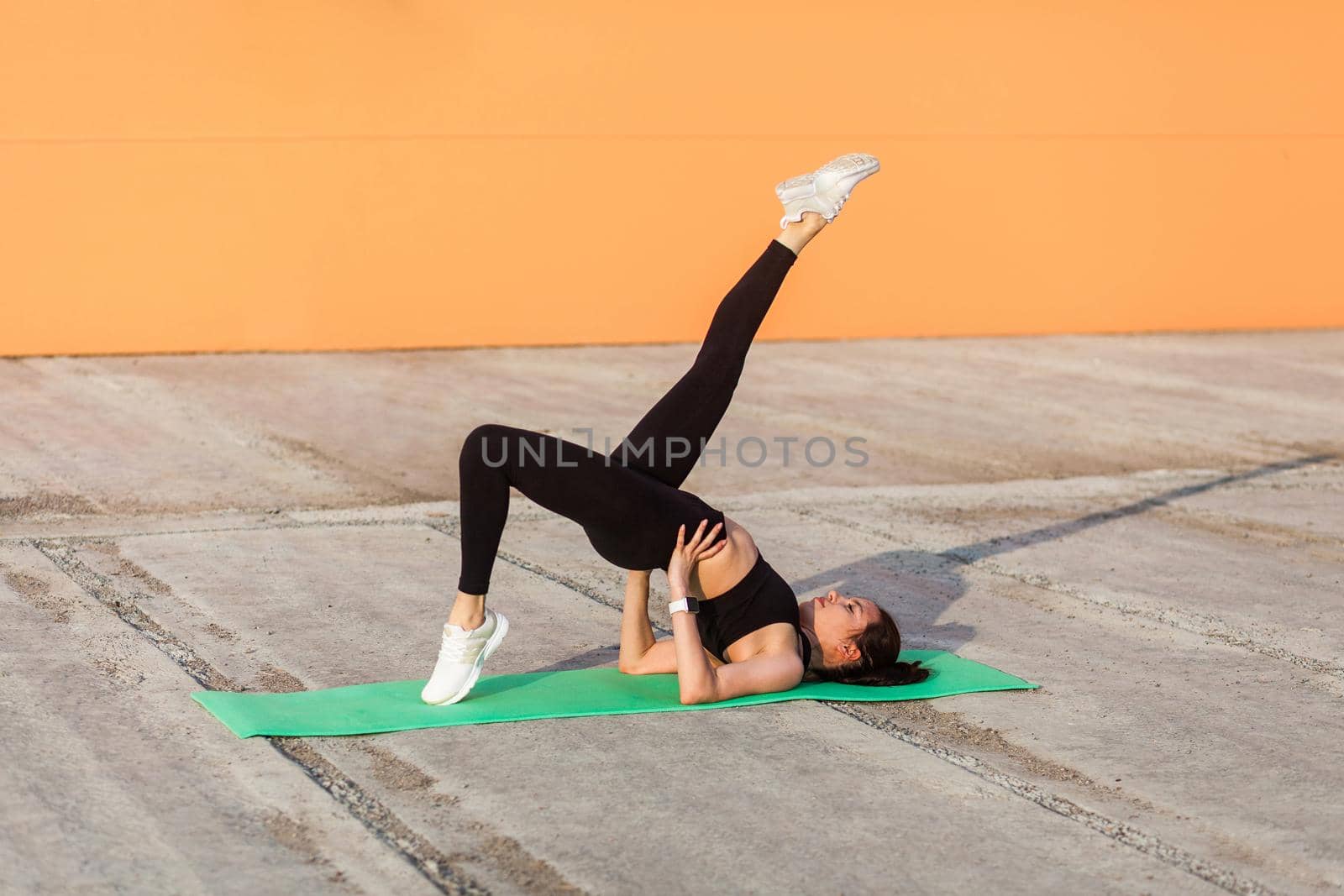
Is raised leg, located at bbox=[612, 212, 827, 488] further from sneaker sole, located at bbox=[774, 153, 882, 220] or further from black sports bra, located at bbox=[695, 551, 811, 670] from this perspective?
black sports bra, located at bbox=[695, 551, 811, 670]

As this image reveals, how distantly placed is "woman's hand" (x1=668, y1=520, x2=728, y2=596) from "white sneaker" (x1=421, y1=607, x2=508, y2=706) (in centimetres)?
51

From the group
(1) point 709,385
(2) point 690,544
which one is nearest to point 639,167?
(1) point 709,385

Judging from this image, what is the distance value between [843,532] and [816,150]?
6.41 meters

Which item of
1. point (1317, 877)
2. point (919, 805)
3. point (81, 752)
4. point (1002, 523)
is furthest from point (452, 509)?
A: point (1317, 877)

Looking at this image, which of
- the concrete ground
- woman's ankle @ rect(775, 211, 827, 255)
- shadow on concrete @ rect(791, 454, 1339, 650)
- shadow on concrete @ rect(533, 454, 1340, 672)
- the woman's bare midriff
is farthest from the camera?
shadow on concrete @ rect(791, 454, 1339, 650)

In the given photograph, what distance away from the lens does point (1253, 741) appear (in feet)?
15.0

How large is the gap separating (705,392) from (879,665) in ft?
3.31

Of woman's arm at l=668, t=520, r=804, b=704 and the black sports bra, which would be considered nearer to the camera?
woman's arm at l=668, t=520, r=804, b=704

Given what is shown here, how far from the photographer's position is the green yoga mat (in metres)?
4.42

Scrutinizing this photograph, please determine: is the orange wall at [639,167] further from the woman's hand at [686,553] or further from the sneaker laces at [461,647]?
the woman's hand at [686,553]

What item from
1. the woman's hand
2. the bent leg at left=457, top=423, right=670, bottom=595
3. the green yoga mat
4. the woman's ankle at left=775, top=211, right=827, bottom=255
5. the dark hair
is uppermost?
the woman's ankle at left=775, top=211, right=827, bottom=255

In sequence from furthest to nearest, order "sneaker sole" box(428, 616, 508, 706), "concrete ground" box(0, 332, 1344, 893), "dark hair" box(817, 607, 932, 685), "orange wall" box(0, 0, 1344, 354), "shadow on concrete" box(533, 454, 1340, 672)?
"orange wall" box(0, 0, 1344, 354)
"shadow on concrete" box(533, 454, 1340, 672)
"dark hair" box(817, 607, 932, 685)
"sneaker sole" box(428, 616, 508, 706)
"concrete ground" box(0, 332, 1344, 893)

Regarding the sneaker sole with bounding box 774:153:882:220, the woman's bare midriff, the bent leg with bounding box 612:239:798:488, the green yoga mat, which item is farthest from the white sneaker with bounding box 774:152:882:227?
the green yoga mat

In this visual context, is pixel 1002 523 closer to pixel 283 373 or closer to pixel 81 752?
pixel 81 752
